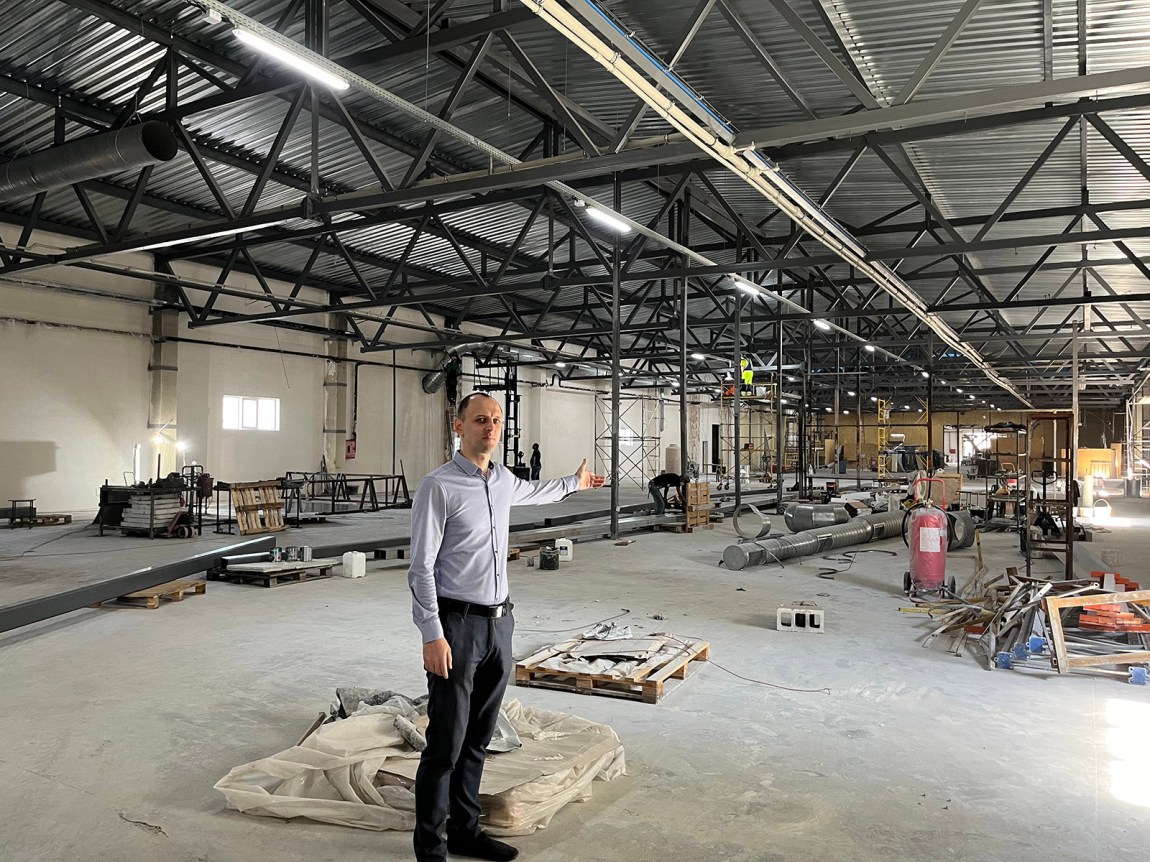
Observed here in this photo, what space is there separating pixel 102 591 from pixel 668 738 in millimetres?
6521

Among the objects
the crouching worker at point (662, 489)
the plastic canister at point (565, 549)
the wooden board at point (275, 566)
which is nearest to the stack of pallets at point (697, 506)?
the crouching worker at point (662, 489)

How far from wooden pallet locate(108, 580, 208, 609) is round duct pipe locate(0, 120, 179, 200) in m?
4.82

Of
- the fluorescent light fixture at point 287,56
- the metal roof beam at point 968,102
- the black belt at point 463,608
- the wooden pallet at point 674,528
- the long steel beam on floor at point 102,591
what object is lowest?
the wooden pallet at point 674,528

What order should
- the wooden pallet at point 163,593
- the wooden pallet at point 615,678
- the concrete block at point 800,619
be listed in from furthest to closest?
1. the wooden pallet at point 163,593
2. the concrete block at point 800,619
3. the wooden pallet at point 615,678

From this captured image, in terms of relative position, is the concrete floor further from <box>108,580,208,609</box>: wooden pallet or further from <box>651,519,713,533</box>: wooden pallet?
<box>651,519,713,533</box>: wooden pallet

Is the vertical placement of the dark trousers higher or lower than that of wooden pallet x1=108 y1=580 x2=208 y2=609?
higher

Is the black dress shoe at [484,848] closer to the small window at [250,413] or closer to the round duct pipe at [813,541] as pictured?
the round duct pipe at [813,541]

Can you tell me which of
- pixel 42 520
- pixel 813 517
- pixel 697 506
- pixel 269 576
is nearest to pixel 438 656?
pixel 269 576

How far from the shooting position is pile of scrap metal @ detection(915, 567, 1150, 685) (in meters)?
6.18

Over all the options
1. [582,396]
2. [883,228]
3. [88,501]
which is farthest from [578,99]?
[582,396]

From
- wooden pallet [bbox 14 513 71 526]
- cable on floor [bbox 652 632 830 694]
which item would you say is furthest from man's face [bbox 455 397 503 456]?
wooden pallet [bbox 14 513 71 526]

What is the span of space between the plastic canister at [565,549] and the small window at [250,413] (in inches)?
459

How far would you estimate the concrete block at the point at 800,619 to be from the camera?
7375mm

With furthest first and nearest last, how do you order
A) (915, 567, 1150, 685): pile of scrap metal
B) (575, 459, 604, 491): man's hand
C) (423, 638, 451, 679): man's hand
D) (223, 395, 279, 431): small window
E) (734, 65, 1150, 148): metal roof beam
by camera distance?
1. (223, 395, 279, 431): small window
2. (915, 567, 1150, 685): pile of scrap metal
3. (734, 65, 1150, 148): metal roof beam
4. (575, 459, 604, 491): man's hand
5. (423, 638, 451, 679): man's hand
